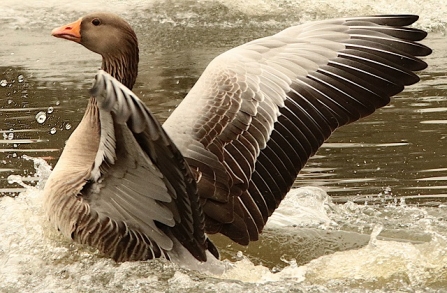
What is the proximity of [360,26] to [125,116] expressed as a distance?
2.62 meters

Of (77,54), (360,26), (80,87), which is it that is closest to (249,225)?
(360,26)

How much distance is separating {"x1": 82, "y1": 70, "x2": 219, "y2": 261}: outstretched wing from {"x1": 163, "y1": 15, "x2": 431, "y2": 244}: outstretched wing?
0.32m

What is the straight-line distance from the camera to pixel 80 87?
10.0 meters

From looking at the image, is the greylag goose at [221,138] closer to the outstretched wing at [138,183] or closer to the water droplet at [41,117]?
the outstretched wing at [138,183]

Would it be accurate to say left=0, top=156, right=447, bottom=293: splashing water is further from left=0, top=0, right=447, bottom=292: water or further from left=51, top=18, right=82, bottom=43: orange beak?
left=51, top=18, right=82, bottom=43: orange beak

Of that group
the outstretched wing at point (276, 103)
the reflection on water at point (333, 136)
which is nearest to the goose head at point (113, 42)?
the outstretched wing at point (276, 103)

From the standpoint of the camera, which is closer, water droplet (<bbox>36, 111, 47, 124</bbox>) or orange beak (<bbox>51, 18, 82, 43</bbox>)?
orange beak (<bbox>51, 18, 82, 43</bbox>)

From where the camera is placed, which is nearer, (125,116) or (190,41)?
(125,116)

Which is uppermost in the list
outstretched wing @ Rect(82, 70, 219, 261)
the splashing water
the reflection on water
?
outstretched wing @ Rect(82, 70, 219, 261)

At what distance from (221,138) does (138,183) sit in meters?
0.79

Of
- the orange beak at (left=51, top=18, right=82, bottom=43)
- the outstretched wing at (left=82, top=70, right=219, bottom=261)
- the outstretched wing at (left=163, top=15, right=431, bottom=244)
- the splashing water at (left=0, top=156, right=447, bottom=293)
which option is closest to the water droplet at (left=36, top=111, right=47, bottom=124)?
the splashing water at (left=0, top=156, right=447, bottom=293)

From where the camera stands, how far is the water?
17.2ft

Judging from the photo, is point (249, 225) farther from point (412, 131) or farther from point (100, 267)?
point (412, 131)

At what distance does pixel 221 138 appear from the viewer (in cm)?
536
